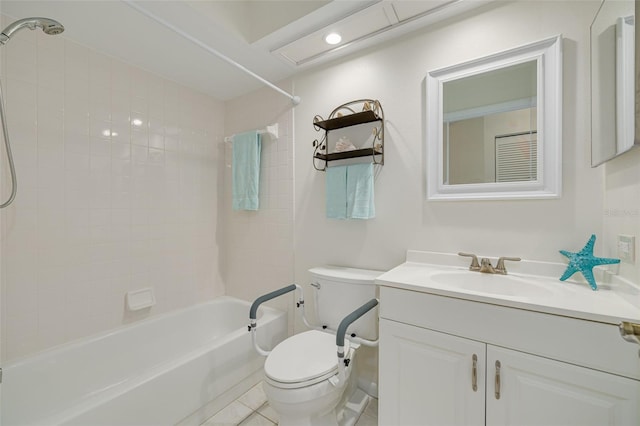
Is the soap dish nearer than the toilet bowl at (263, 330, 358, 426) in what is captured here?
No

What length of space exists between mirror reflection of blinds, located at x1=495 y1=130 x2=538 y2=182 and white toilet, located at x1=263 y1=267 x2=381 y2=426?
874 mm

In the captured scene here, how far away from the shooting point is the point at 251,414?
1.62 meters

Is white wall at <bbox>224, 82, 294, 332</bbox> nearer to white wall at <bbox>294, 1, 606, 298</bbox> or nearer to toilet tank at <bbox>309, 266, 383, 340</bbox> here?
white wall at <bbox>294, 1, 606, 298</bbox>

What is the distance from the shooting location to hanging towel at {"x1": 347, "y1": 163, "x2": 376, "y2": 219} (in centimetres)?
169

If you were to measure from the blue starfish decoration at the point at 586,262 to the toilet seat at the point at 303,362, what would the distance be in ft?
3.46

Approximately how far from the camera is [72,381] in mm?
1566

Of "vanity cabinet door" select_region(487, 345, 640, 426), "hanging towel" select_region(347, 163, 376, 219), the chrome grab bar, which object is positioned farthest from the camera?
"hanging towel" select_region(347, 163, 376, 219)

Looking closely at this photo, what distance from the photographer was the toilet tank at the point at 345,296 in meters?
1.55

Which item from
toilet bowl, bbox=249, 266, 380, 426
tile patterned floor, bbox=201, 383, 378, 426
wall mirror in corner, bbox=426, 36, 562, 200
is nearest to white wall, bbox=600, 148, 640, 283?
wall mirror in corner, bbox=426, 36, 562, 200

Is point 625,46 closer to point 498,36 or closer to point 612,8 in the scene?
point 612,8

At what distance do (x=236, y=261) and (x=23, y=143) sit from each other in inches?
61.4

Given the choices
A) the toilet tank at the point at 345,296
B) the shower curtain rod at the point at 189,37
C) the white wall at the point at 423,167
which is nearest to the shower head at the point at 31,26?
the shower curtain rod at the point at 189,37

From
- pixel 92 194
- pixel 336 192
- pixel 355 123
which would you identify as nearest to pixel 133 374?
pixel 92 194

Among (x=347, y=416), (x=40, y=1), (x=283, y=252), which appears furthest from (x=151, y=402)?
(x=40, y=1)
